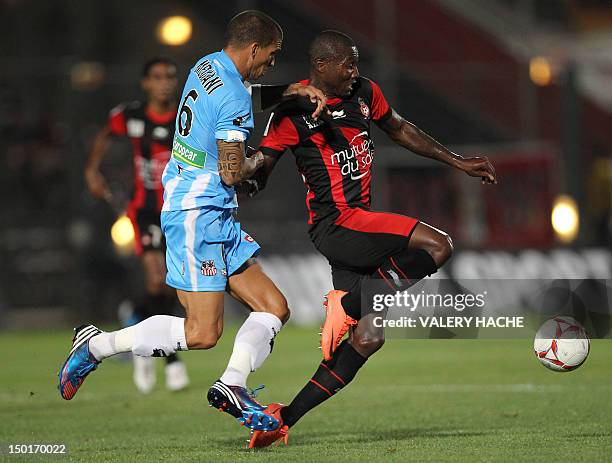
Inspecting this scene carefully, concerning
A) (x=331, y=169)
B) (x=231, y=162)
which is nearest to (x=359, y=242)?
(x=331, y=169)

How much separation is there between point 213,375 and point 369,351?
425 cm

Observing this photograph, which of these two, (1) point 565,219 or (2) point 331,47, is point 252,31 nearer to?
(2) point 331,47

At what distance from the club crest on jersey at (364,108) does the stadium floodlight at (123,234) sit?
4.00 meters

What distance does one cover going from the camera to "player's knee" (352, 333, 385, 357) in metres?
6.20

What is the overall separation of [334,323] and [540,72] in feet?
37.5

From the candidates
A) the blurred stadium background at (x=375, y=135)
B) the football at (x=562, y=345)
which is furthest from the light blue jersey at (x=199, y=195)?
the blurred stadium background at (x=375, y=135)

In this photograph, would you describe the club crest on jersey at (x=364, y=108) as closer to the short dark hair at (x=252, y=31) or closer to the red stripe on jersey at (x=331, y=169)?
the red stripe on jersey at (x=331, y=169)

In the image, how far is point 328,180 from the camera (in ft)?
21.4

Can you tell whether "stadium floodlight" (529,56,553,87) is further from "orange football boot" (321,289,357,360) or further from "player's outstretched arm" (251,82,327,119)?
"orange football boot" (321,289,357,360)

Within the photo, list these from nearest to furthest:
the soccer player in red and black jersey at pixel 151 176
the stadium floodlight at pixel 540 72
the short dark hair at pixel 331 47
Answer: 1. the short dark hair at pixel 331 47
2. the soccer player in red and black jersey at pixel 151 176
3. the stadium floodlight at pixel 540 72

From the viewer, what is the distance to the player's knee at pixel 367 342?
620 centimetres

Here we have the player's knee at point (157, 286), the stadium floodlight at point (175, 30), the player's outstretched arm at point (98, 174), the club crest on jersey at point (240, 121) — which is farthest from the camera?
the stadium floodlight at point (175, 30)

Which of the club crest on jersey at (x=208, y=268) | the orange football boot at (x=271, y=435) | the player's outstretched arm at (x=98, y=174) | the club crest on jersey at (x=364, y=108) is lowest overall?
the orange football boot at (x=271, y=435)

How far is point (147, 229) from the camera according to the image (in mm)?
9250
